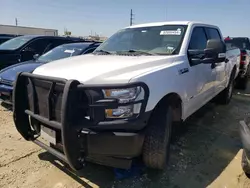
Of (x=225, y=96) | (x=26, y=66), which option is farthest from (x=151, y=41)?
(x=225, y=96)

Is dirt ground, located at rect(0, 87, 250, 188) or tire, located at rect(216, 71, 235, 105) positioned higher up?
tire, located at rect(216, 71, 235, 105)

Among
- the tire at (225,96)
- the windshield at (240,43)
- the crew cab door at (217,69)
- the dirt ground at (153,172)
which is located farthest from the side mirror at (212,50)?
the windshield at (240,43)

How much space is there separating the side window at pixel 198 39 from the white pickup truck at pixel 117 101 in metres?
0.07

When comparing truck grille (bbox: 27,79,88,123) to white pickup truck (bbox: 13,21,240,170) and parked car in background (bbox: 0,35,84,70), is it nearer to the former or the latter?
white pickup truck (bbox: 13,21,240,170)

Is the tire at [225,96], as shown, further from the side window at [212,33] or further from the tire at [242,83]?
the tire at [242,83]

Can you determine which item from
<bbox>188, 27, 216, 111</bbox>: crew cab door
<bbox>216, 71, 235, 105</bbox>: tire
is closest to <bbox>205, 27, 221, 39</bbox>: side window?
<bbox>188, 27, 216, 111</bbox>: crew cab door

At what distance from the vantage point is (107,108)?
2.22 m

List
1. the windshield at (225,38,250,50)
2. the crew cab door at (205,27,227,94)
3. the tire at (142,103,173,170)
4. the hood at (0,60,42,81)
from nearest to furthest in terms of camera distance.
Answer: the tire at (142,103,173,170), the crew cab door at (205,27,227,94), the hood at (0,60,42,81), the windshield at (225,38,250,50)

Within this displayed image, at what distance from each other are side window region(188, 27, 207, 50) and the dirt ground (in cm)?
153

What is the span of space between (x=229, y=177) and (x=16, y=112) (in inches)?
107

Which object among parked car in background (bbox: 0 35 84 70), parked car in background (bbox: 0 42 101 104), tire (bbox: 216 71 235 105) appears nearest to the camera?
parked car in background (bbox: 0 42 101 104)

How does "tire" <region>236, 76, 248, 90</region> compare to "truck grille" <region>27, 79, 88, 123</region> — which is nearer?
"truck grille" <region>27, 79, 88, 123</region>

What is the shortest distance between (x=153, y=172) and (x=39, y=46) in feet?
20.1

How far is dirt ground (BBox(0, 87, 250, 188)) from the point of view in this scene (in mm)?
2801
